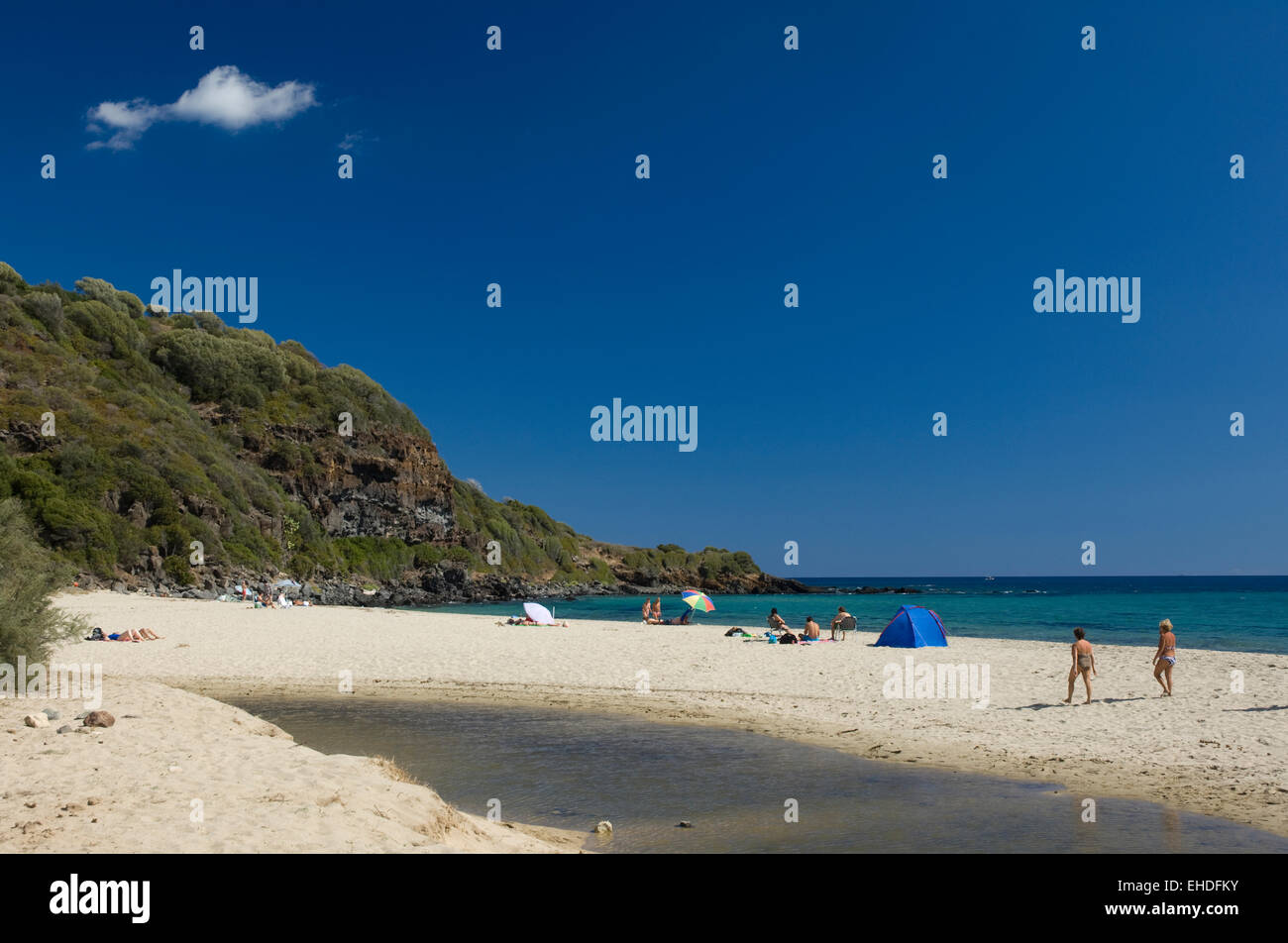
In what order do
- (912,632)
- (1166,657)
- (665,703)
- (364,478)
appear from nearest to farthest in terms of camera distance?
(1166,657), (665,703), (912,632), (364,478)

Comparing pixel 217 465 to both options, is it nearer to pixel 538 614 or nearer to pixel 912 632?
pixel 538 614

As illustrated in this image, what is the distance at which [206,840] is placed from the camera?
5691 millimetres

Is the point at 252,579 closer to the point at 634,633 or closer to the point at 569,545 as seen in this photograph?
the point at 634,633

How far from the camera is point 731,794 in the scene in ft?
31.2

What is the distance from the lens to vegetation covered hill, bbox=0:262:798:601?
4803cm

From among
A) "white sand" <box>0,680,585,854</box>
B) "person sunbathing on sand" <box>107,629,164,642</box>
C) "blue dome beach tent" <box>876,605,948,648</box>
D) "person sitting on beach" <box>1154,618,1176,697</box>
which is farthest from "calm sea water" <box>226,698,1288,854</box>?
"person sunbathing on sand" <box>107,629,164,642</box>

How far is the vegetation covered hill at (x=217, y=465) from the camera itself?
158 feet

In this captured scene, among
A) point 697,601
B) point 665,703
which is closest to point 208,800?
point 665,703

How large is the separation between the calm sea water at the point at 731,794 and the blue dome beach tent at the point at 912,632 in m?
13.0

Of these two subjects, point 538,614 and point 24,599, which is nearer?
point 24,599

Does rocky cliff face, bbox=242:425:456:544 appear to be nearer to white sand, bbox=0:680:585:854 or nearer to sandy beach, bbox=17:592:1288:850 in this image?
sandy beach, bbox=17:592:1288:850

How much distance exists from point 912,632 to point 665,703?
39.7 ft

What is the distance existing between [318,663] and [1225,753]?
804 inches
